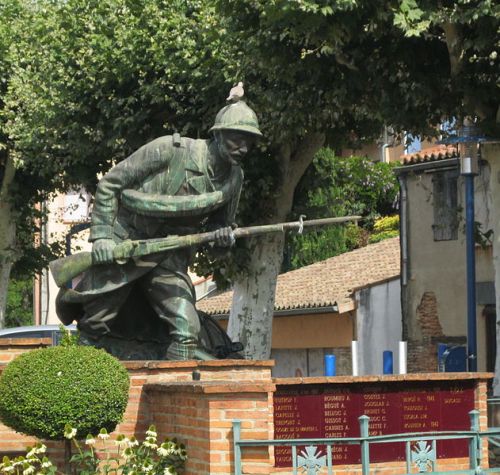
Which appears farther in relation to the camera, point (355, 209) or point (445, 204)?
point (355, 209)

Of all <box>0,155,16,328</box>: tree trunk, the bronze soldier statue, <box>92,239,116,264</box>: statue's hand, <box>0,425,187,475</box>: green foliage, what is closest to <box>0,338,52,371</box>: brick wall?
the bronze soldier statue

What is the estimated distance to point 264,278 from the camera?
2605 centimetres

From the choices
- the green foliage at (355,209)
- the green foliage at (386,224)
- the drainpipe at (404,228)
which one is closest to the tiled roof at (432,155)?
the drainpipe at (404,228)

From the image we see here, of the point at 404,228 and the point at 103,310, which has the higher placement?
the point at 404,228

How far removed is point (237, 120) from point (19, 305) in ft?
132

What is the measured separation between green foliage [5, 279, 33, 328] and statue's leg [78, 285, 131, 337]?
3790 centimetres

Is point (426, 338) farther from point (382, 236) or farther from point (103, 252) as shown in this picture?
point (103, 252)

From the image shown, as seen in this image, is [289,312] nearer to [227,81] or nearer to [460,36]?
[227,81]

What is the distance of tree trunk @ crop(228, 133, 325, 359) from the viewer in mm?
25953

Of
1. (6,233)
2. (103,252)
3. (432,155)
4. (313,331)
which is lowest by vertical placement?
(103,252)

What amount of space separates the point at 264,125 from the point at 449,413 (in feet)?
36.1

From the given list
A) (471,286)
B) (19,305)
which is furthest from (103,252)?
(19,305)

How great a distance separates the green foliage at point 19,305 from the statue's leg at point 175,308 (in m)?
38.1

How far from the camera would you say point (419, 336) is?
34.6 m
